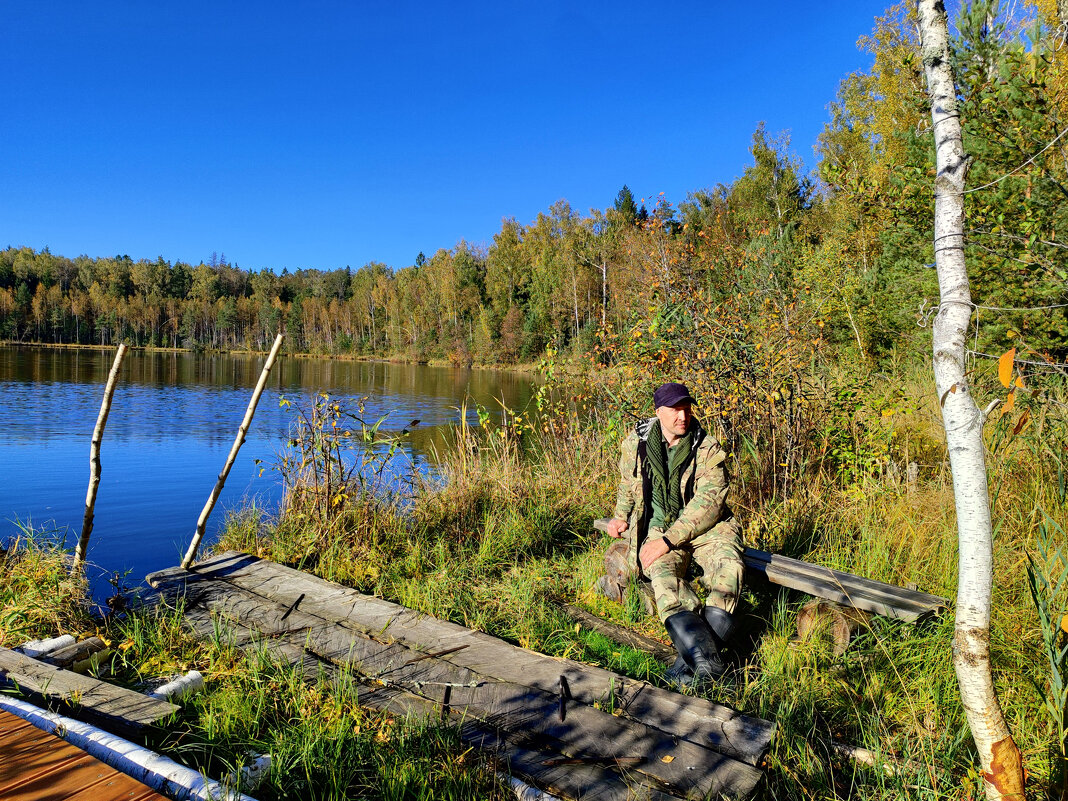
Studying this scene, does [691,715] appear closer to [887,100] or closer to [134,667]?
[134,667]

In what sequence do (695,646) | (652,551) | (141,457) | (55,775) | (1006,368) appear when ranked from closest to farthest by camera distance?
1. (1006,368)
2. (55,775)
3. (695,646)
4. (652,551)
5. (141,457)

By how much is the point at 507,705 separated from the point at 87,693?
6.28 feet

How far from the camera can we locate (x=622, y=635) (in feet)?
13.5

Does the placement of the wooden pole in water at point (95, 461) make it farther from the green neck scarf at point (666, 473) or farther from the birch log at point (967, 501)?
the birch log at point (967, 501)

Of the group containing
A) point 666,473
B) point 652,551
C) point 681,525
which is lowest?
point 652,551

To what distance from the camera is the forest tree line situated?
4625mm

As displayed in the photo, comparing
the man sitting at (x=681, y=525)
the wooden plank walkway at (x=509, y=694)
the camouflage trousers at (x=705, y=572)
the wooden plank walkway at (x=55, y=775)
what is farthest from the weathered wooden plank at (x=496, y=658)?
the wooden plank walkway at (x=55, y=775)

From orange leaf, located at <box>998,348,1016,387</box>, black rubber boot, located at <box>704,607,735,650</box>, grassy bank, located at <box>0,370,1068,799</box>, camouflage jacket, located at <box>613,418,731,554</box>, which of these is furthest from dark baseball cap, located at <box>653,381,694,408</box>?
orange leaf, located at <box>998,348,1016,387</box>

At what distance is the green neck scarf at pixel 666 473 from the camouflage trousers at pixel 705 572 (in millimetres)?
124

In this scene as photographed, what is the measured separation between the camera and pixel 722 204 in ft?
124

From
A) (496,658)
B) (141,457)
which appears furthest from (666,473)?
(141,457)

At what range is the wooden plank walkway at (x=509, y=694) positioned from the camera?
2568 millimetres

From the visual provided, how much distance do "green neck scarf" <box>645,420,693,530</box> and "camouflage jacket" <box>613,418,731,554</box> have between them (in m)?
0.04

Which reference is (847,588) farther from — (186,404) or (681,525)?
(186,404)
